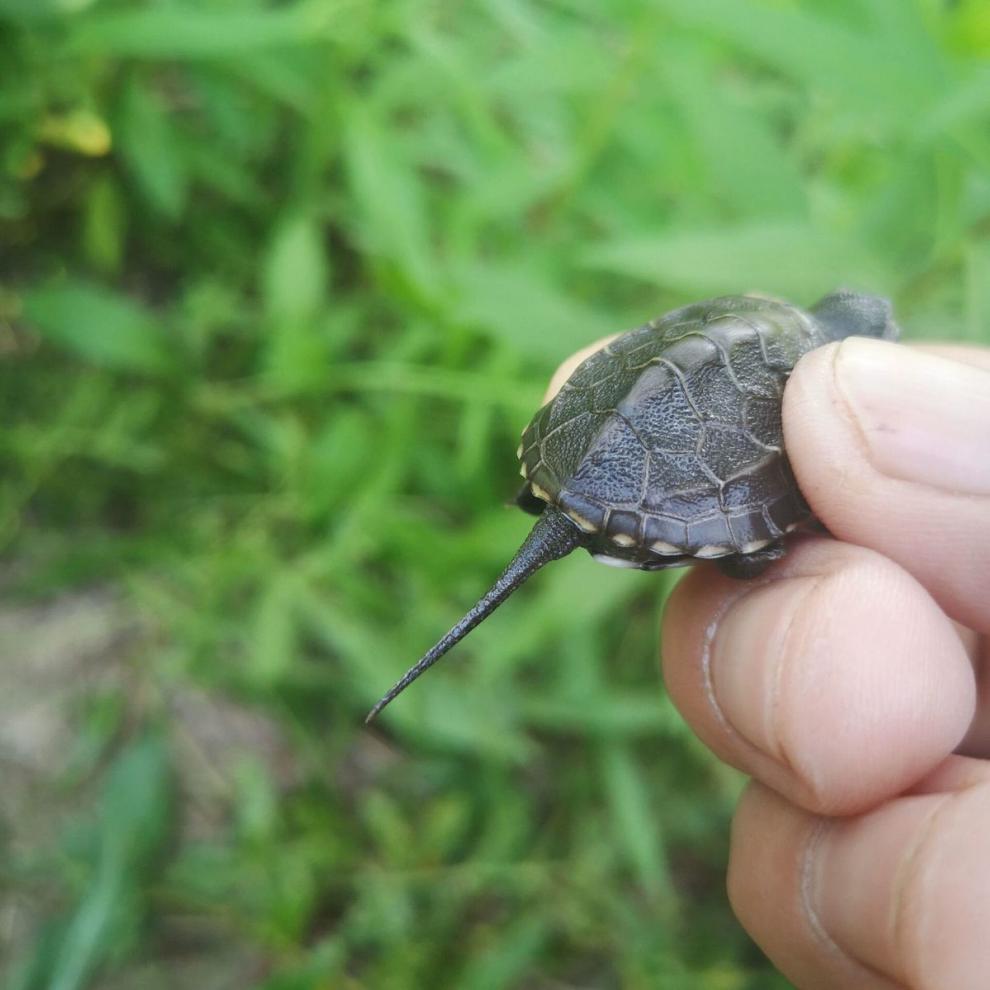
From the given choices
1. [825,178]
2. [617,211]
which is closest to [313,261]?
[617,211]

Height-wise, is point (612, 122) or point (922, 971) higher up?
point (612, 122)

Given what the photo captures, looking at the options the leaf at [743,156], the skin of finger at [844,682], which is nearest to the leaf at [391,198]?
the leaf at [743,156]

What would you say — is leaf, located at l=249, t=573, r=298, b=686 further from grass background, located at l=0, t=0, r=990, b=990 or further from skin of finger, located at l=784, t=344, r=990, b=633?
skin of finger, located at l=784, t=344, r=990, b=633

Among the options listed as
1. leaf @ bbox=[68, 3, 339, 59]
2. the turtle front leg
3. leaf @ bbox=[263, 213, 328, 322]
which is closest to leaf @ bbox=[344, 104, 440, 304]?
leaf @ bbox=[263, 213, 328, 322]

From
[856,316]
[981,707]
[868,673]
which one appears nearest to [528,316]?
[856,316]

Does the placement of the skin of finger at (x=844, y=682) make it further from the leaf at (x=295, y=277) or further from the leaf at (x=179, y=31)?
the leaf at (x=179, y=31)

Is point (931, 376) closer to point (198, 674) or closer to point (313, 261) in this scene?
point (313, 261)

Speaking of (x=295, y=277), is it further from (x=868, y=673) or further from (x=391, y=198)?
(x=868, y=673)

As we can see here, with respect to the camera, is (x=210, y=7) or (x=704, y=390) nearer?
(x=704, y=390)
